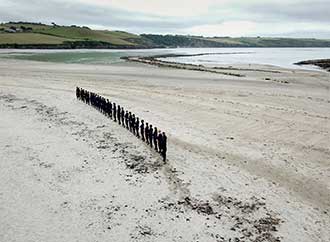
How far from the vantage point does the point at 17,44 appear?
523 feet

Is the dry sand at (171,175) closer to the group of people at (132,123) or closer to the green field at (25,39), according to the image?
the group of people at (132,123)

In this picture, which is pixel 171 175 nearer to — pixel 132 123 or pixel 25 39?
pixel 132 123

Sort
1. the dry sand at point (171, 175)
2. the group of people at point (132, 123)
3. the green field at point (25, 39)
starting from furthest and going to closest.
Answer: the green field at point (25, 39), the group of people at point (132, 123), the dry sand at point (171, 175)

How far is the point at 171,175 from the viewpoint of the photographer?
56.7 ft

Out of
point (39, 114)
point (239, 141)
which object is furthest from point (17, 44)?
point (239, 141)

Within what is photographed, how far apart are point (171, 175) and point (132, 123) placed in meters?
7.61

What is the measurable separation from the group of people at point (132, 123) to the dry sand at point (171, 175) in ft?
2.06

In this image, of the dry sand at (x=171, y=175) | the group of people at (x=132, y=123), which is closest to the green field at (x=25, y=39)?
the group of people at (x=132, y=123)

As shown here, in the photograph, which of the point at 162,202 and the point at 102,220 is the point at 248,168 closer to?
the point at 162,202

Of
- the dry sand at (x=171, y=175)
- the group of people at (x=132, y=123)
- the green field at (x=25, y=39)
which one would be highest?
the green field at (x=25, y=39)

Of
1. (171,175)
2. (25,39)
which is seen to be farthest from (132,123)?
(25,39)

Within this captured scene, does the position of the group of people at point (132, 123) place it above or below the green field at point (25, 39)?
below

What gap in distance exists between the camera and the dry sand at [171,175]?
1283 cm

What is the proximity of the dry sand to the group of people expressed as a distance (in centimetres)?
63
